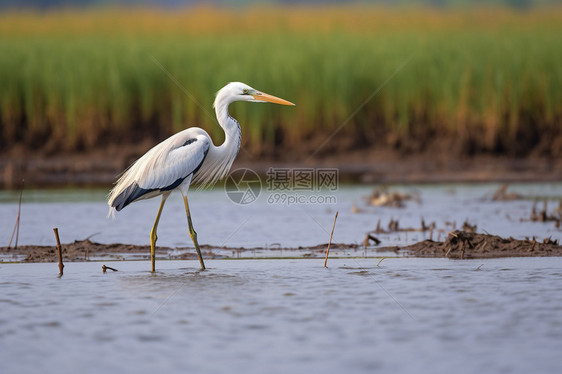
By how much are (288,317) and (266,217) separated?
537 centimetres

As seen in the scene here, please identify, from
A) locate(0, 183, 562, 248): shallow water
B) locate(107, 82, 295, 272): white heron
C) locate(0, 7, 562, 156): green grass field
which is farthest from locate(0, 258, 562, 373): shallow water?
locate(0, 7, 562, 156): green grass field

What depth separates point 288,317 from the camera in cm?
598

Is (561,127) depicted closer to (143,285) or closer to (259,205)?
(259,205)

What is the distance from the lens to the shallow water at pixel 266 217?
383 inches

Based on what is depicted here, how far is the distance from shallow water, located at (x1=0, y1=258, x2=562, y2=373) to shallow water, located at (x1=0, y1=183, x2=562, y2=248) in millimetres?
1646

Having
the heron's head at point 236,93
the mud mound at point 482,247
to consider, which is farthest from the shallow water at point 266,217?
the heron's head at point 236,93

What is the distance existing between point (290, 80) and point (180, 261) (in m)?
8.56

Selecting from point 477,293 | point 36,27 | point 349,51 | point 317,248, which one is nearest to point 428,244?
point 317,248

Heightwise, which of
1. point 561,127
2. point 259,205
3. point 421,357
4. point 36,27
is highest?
point 36,27

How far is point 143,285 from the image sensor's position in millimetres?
7148

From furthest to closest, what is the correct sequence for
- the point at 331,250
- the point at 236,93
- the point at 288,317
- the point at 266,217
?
the point at 266,217 → the point at 236,93 → the point at 331,250 → the point at 288,317

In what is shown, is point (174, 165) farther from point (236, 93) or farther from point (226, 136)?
point (236, 93)

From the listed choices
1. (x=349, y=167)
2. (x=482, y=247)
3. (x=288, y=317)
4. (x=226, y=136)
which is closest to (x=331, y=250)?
(x=482, y=247)

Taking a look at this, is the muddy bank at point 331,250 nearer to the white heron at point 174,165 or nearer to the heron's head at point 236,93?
the white heron at point 174,165
